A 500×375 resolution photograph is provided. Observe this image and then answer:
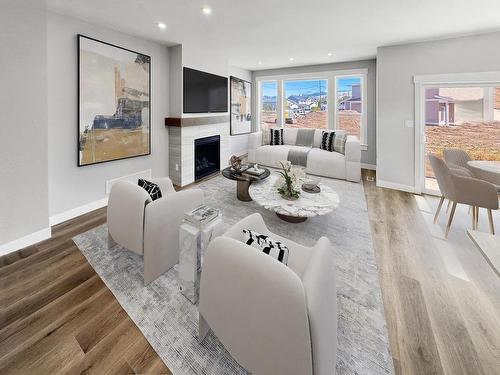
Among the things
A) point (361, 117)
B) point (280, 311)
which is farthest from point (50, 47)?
point (361, 117)

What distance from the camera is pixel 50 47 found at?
2674 millimetres

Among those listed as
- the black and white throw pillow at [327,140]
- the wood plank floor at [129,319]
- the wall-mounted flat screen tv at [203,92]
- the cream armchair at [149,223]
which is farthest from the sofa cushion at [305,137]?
the cream armchair at [149,223]

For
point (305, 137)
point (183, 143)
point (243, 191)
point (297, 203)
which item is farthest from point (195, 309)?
point (305, 137)

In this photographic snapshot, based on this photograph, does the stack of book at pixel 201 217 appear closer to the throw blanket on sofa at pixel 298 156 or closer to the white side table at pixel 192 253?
the white side table at pixel 192 253

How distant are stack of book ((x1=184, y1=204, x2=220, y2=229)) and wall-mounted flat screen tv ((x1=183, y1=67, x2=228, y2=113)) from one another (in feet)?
10.0

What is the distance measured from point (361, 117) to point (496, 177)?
3.41 meters

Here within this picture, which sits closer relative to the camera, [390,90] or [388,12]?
[388,12]

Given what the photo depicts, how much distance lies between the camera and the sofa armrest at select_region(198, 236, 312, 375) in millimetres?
932

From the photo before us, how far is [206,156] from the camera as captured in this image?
507 cm

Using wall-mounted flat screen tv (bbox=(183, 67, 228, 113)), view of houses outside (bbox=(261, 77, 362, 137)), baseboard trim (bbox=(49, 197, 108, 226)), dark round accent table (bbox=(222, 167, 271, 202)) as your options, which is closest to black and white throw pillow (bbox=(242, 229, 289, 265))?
dark round accent table (bbox=(222, 167, 271, 202))

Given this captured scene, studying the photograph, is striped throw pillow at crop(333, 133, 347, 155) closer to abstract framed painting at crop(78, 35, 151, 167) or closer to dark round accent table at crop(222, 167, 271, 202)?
dark round accent table at crop(222, 167, 271, 202)

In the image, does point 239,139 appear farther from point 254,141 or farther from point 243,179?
point 243,179

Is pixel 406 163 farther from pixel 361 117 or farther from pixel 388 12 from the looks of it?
pixel 388 12

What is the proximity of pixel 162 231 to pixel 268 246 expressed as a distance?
103 centimetres
